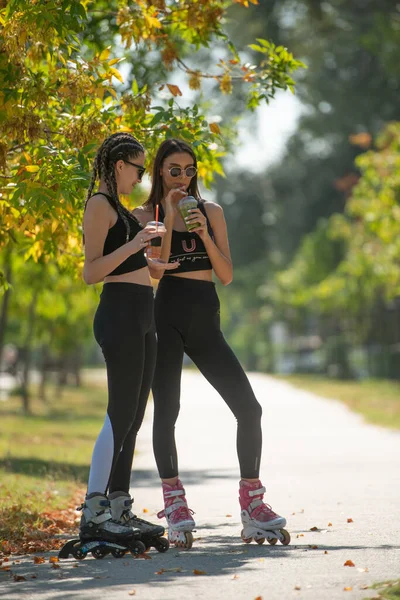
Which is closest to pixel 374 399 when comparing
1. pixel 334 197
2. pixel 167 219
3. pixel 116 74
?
pixel 116 74

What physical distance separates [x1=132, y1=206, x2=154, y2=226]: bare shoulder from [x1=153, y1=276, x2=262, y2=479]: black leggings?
35cm

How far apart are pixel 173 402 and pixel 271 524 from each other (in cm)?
84

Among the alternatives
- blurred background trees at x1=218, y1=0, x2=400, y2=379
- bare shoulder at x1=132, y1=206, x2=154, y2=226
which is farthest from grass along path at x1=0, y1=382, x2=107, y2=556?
blurred background trees at x1=218, y1=0, x2=400, y2=379

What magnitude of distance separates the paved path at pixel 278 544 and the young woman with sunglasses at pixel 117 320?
263mm

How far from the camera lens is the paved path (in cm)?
507

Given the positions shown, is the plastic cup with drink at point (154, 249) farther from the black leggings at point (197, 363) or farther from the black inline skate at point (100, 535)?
the black inline skate at point (100, 535)

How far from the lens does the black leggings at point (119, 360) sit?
5.93 metres

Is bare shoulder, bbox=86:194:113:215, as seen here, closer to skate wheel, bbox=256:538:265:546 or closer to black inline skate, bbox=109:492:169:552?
black inline skate, bbox=109:492:169:552

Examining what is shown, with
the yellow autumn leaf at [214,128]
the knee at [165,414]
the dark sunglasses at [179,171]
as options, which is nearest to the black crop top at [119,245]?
the dark sunglasses at [179,171]

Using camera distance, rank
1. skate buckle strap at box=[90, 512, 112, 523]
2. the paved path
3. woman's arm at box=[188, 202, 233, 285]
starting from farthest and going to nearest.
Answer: woman's arm at box=[188, 202, 233, 285] → skate buckle strap at box=[90, 512, 112, 523] → the paved path

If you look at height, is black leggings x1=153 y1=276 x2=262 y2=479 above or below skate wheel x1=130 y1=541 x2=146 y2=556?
above

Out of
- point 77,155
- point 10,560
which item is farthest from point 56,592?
point 77,155

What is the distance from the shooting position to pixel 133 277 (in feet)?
19.9

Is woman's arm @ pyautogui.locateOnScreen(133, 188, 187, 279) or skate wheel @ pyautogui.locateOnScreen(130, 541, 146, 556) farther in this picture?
woman's arm @ pyautogui.locateOnScreen(133, 188, 187, 279)
